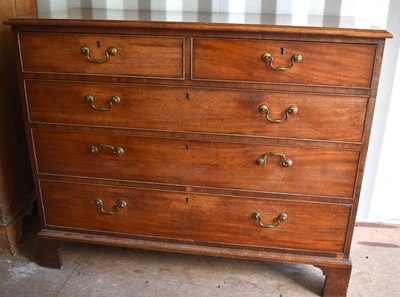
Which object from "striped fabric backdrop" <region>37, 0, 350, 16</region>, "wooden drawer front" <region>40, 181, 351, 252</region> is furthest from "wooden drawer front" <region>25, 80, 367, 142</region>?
"striped fabric backdrop" <region>37, 0, 350, 16</region>

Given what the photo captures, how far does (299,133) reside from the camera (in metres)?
1.57

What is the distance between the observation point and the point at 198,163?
1.68 meters

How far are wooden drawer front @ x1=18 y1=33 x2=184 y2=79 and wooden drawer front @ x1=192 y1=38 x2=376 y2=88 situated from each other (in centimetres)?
10

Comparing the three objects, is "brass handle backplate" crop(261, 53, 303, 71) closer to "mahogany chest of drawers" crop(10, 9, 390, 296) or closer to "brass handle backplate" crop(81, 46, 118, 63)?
"mahogany chest of drawers" crop(10, 9, 390, 296)

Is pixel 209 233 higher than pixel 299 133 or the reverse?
the reverse

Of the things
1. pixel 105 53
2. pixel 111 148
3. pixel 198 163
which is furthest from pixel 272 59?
pixel 111 148

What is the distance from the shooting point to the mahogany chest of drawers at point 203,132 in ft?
4.90

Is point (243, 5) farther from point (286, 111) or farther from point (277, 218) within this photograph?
point (277, 218)

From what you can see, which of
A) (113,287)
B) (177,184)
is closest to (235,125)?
(177,184)

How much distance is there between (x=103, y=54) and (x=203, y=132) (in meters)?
0.48

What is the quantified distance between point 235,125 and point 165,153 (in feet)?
1.01

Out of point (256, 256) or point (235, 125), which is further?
point (256, 256)

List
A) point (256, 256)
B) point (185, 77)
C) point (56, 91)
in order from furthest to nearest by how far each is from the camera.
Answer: point (256, 256) < point (56, 91) < point (185, 77)

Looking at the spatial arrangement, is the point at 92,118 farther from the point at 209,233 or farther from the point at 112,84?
the point at 209,233
